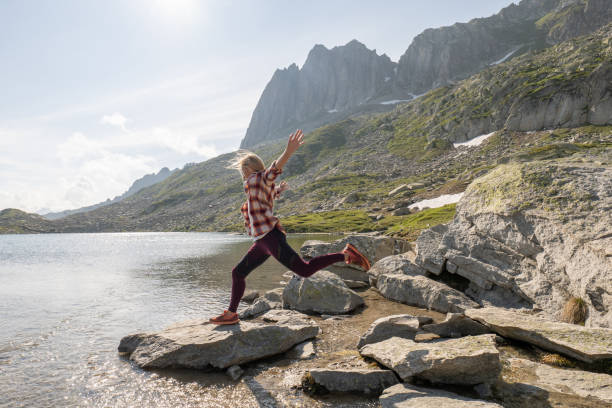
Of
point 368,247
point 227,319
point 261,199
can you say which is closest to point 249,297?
point 227,319

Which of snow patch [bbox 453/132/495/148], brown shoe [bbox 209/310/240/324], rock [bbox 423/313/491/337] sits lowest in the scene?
rock [bbox 423/313/491/337]

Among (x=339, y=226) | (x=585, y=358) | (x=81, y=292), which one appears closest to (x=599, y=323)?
(x=585, y=358)

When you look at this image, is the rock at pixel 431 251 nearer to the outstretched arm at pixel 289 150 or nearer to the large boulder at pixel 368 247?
the large boulder at pixel 368 247

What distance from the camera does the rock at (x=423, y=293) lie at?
37.6 ft

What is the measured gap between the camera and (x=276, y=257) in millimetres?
7836

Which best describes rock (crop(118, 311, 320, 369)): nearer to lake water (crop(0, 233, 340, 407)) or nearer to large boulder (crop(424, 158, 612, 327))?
lake water (crop(0, 233, 340, 407))

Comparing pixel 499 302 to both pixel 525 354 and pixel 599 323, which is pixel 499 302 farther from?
pixel 525 354

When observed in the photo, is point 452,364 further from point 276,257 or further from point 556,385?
point 276,257

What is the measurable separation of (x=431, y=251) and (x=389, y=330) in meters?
6.96

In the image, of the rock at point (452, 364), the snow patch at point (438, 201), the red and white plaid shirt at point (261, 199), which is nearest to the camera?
the rock at point (452, 364)

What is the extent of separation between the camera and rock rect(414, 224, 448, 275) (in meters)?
13.9

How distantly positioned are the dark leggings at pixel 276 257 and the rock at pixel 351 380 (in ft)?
7.90

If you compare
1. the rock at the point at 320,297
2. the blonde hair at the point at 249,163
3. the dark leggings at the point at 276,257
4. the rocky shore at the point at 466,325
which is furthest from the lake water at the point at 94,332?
the blonde hair at the point at 249,163

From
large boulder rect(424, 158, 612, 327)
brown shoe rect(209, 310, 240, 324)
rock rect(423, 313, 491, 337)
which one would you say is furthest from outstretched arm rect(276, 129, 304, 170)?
large boulder rect(424, 158, 612, 327)
